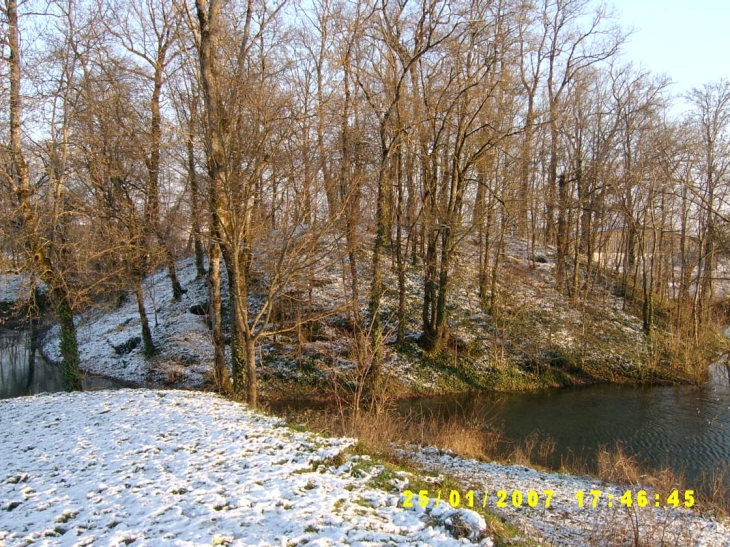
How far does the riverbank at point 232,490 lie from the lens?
14.2ft

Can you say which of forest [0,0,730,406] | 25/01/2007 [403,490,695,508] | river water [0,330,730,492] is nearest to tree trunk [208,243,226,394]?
forest [0,0,730,406]

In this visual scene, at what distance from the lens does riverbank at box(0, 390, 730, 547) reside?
4340 millimetres

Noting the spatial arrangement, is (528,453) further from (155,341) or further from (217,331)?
(155,341)

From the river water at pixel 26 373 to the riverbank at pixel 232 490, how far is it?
8.58 m

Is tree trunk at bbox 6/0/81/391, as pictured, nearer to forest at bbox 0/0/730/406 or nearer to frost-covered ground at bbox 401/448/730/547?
forest at bbox 0/0/730/406

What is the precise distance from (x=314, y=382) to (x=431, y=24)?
12396 mm

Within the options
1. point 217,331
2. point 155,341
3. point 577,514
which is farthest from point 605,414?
point 155,341

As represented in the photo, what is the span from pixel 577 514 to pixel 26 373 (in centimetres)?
2040

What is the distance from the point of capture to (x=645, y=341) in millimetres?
21359

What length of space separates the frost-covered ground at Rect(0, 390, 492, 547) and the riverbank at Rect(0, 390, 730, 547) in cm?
2

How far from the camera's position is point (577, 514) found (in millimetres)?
7262

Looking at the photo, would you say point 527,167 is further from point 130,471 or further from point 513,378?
point 130,471

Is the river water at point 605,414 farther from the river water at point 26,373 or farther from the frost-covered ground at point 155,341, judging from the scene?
the frost-covered ground at point 155,341

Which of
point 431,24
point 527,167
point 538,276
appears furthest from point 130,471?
point 538,276
